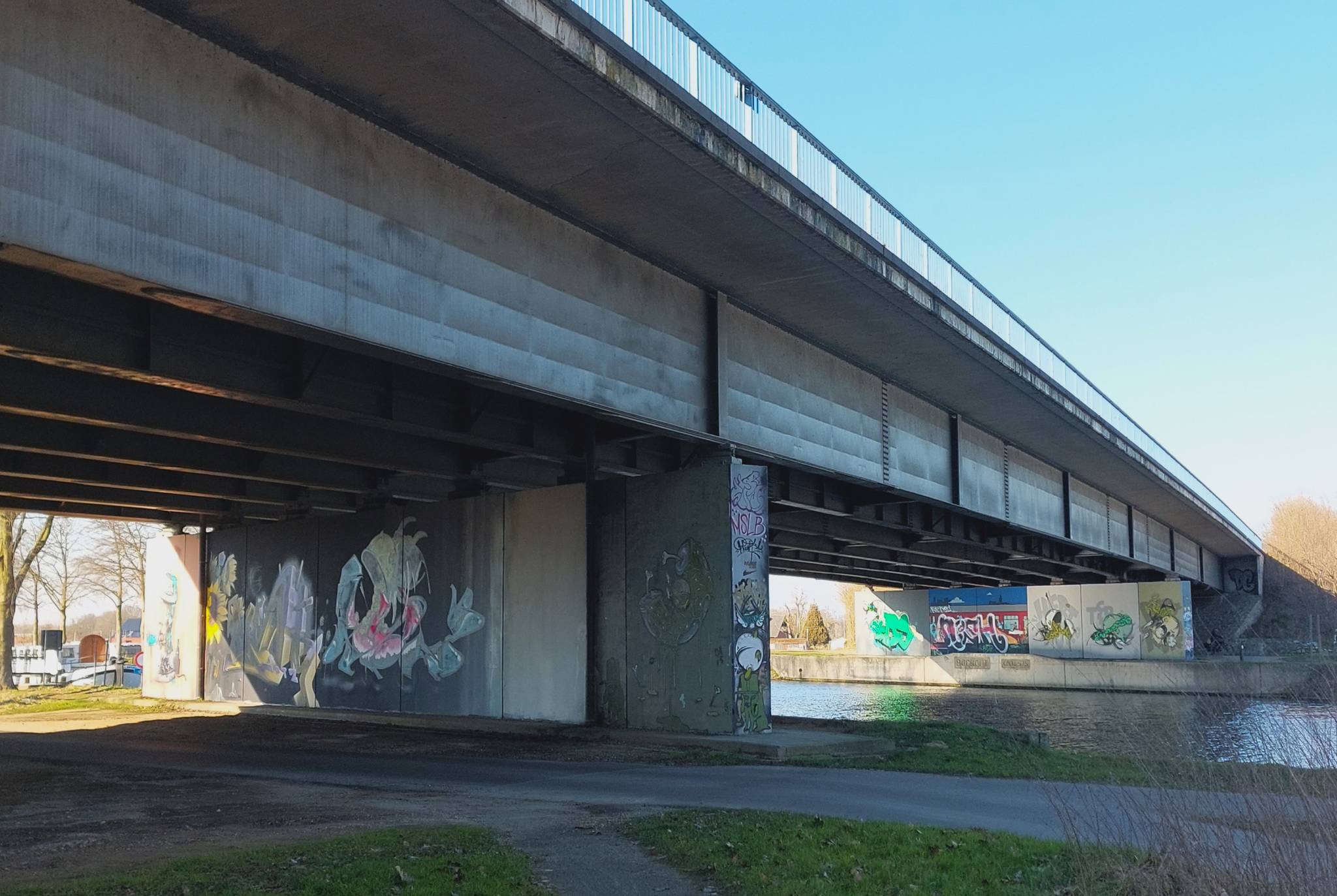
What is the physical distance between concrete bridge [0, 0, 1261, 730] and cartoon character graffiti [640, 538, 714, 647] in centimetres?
6

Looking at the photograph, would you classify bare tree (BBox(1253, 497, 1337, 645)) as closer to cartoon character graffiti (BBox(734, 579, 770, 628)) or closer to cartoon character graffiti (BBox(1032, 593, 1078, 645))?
cartoon character graffiti (BBox(1032, 593, 1078, 645))

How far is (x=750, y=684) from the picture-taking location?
68.2 feet

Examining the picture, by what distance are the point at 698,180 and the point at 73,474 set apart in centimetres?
1509

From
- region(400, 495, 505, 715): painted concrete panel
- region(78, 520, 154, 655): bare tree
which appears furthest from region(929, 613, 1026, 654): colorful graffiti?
region(400, 495, 505, 715): painted concrete panel

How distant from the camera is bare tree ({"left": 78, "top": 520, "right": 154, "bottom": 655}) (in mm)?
51906

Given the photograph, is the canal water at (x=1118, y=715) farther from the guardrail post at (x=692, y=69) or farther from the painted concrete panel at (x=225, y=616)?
the painted concrete panel at (x=225, y=616)

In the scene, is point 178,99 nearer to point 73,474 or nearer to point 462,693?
point 73,474

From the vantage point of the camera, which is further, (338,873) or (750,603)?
(750,603)

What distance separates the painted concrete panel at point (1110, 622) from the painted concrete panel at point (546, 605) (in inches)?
2134

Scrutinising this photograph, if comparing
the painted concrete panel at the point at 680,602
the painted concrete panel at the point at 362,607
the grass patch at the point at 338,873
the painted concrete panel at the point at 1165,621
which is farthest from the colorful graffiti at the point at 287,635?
the painted concrete panel at the point at 1165,621

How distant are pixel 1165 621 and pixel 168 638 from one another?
54.7 m

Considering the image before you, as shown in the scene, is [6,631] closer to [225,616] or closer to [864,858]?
[225,616]

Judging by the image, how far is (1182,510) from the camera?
56688 millimetres

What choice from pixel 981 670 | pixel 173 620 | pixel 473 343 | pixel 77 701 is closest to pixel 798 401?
pixel 473 343
